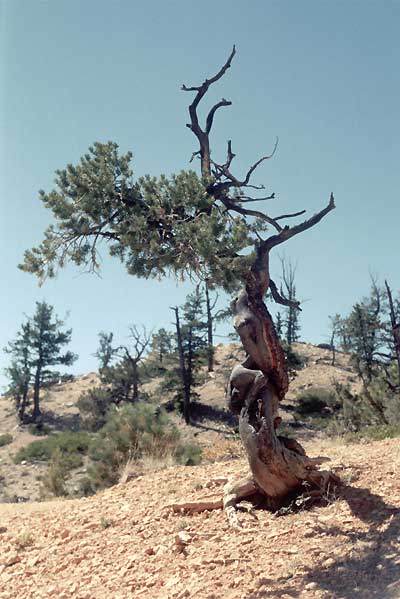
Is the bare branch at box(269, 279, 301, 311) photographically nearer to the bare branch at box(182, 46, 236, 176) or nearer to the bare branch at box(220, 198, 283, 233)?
the bare branch at box(220, 198, 283, 233)

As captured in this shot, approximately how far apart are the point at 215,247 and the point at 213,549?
3.66 m

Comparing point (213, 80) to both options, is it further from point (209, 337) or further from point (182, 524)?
point (209, 337)

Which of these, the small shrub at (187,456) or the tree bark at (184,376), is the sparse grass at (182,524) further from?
the tree bark at (184,376)

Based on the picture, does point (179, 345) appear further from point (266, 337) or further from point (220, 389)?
point (266, 337)

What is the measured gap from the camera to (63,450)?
2773 centimetres

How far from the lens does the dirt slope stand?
17.7 ft

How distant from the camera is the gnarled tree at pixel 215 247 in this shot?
25.1 feet

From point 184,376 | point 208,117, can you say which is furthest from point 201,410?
point 208,117

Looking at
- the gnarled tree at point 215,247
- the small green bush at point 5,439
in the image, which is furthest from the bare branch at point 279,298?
the small green bush at point 5,439

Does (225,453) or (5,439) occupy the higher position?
(225,453)

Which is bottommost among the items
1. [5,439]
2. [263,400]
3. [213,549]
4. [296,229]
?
[5,439]

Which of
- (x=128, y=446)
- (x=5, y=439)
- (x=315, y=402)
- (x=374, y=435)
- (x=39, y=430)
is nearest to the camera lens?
(x=374, y=435)

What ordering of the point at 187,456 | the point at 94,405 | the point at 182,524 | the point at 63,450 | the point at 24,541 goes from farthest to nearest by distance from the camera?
the point at 94,405
the point at 63,450
the point at 187,456
the point at 24,541
the point at 182,524

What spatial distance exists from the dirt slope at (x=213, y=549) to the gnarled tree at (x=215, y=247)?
2.34ft
